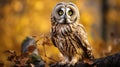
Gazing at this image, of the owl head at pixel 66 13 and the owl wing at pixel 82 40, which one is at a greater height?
the owl head at pixel 66 13

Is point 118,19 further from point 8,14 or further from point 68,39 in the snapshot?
point 68,39

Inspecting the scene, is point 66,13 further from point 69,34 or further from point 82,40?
point 82,40

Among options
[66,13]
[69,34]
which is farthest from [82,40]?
[66,13]

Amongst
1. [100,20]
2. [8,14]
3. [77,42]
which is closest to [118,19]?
[100,20]

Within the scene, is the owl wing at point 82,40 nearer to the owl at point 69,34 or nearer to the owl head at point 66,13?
the owl at point 69,34

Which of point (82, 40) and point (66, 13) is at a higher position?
point (66, 13)

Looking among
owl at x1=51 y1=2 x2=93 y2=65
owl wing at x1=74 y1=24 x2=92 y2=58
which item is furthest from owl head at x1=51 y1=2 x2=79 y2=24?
owl wing at x1=74 y1=24 x2=92 y2=58

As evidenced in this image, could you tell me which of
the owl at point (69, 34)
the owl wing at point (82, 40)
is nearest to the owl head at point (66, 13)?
the owl at point (69, 34)
